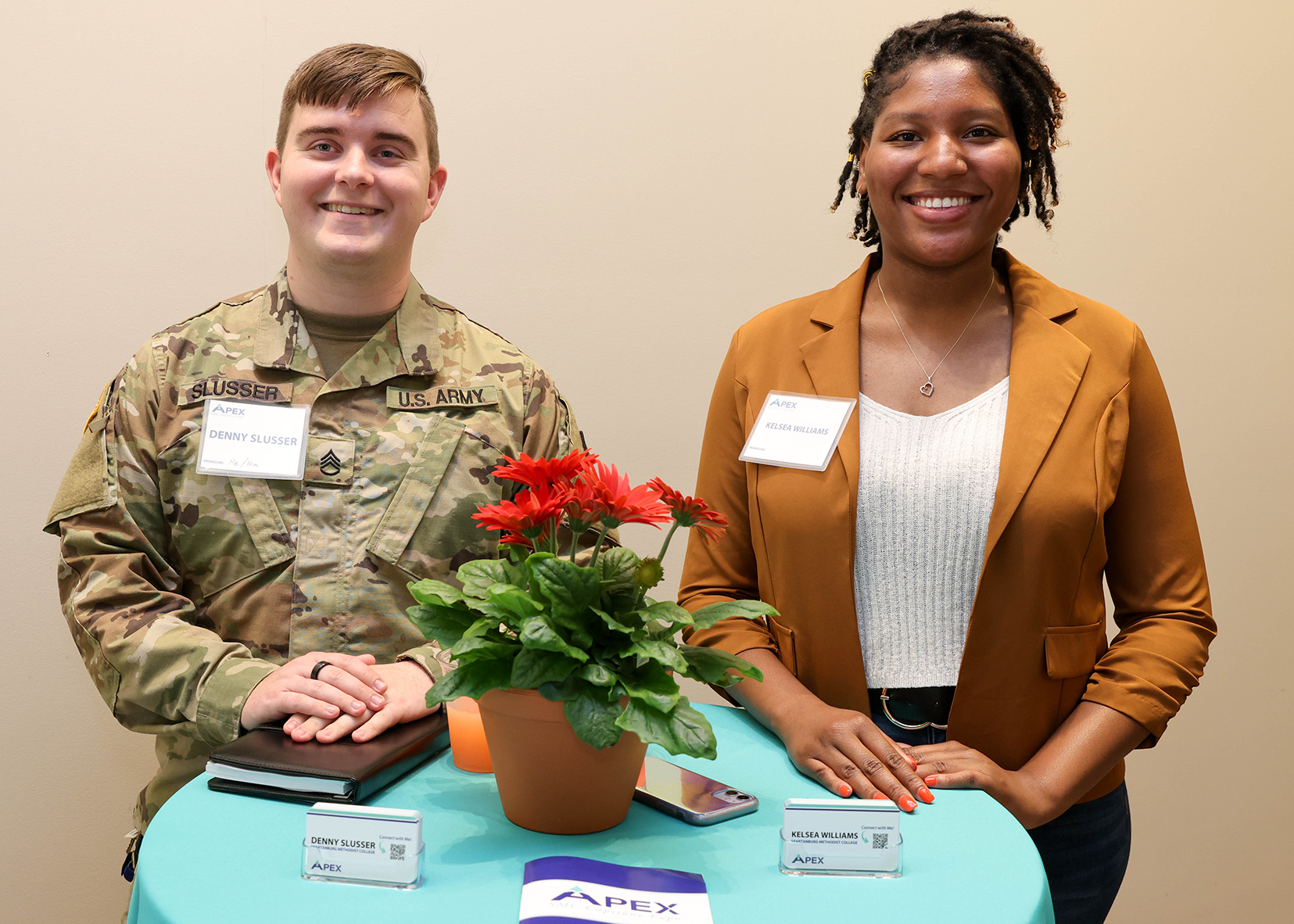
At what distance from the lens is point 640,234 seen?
2607 mm

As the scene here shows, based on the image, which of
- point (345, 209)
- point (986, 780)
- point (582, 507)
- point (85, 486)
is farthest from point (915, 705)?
point (85, 486)

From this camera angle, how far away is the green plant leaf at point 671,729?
3.36 feet

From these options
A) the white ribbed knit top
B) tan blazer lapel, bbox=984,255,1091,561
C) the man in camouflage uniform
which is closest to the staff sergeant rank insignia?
the man in camouflage uniform

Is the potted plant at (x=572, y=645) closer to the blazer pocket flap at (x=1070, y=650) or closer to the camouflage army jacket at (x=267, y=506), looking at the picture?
the camouflage army jacket at (x=267, y=506)

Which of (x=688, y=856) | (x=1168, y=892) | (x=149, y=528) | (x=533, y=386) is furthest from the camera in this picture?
(x=1168, y=892)

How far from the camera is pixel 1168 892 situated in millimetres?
2973

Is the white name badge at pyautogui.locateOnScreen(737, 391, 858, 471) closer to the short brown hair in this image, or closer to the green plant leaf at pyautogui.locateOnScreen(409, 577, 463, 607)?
the green plant leaf at pyautogui.locateOnScreen(409, 577, 463, 607)

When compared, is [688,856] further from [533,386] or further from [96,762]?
[96,762]

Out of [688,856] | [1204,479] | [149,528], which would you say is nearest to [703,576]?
[688,856]

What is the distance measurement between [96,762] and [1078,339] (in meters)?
2.37

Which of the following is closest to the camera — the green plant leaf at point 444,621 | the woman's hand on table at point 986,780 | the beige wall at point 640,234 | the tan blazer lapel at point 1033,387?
the green plant leaf at point 444,621

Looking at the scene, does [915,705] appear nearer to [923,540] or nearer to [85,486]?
[923,540]

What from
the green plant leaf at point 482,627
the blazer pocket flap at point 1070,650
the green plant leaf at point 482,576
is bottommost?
the blazer pocket flap at point 1070,650

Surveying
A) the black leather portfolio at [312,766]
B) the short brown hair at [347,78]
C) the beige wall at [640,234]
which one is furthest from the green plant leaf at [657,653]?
the beige wall at [640,234]
